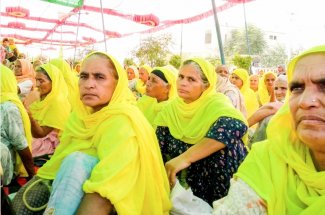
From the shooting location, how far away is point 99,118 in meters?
2.11

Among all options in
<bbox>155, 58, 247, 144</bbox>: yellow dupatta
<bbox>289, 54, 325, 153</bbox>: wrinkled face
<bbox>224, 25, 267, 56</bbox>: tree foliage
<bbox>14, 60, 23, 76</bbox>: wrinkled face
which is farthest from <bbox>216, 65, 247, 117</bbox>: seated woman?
<bbox>224, 25, 267, 56</bbox>: tree foliage

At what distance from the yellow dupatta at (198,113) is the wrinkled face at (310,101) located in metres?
1.22

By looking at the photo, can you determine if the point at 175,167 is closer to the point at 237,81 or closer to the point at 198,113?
the point at 198,113

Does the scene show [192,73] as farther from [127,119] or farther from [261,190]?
[261,190]

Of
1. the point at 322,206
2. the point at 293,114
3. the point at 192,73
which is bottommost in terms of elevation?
the point at 322,206

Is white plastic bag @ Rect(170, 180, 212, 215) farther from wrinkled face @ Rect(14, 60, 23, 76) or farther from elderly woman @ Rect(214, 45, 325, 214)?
wrinkled face @ Rect(14, 60, 23, 76)

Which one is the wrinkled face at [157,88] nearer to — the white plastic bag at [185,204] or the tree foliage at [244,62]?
the white plastic bag at [185,204]

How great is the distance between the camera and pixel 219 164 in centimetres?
243

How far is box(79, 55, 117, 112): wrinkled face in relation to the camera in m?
2.19

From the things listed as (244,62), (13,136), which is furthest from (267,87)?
(244,62)

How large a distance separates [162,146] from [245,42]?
35.1 meters

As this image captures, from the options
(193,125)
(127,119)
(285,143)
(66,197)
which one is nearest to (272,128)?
(285,143)

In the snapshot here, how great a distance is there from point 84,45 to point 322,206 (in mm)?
26248

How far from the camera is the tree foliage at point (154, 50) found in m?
15.7
